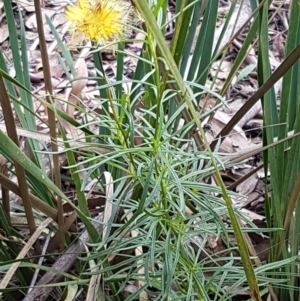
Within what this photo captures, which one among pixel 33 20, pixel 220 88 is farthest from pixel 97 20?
pixel 33 20

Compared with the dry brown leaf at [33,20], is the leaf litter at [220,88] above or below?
below

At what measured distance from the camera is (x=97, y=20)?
53 cm

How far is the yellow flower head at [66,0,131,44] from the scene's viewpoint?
53 cm

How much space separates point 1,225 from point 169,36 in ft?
3.40

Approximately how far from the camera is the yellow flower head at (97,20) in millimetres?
529

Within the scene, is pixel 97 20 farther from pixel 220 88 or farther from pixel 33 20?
pixel 33 20

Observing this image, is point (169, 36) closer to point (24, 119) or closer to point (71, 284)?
point (24, 119)

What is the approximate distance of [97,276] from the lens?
2.59 ft

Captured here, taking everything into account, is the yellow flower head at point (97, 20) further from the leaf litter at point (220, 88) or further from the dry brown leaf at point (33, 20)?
the dry brown leaf at point (33, 20)

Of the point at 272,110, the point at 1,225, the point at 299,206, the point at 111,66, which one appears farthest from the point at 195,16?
the point at 111,66

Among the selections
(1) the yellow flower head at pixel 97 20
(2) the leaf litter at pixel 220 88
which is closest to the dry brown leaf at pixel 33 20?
(2) the leaf litter at pixel 220 88

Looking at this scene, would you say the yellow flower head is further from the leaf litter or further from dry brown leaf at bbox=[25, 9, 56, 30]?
dry brown leaf at bbox=[25, 9, 56, 30]

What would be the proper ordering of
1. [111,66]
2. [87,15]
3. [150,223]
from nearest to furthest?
[87,15] < [150,223] < [111,66]

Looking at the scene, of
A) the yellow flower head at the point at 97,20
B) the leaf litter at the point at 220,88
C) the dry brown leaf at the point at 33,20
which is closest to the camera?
the yellow flower head at the point at 97,20
